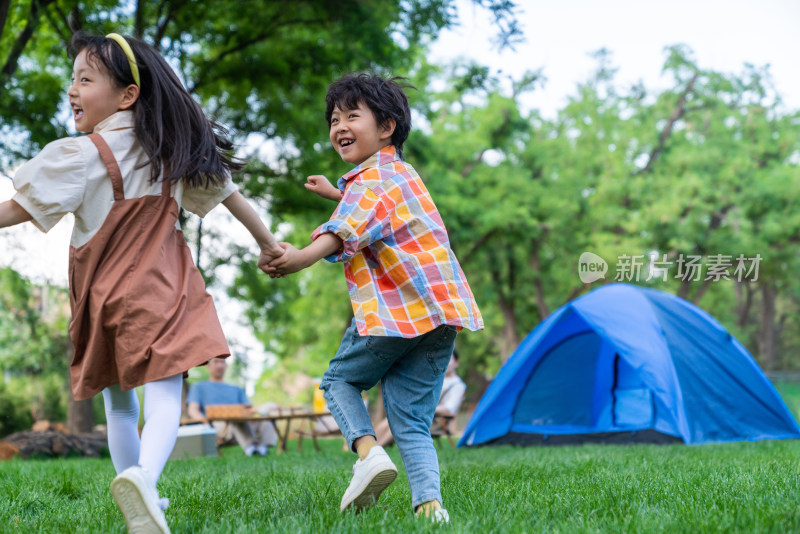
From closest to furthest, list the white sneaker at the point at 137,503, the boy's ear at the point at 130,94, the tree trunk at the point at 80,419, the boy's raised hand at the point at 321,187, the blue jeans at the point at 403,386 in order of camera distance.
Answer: the white sneaker at the point at 137,503, the boy's ear at the point at 130,94, the blue jeans at the point at 403,386, the boy's raised hand at the point at 321,187, the tree trunk at the point at 80,419

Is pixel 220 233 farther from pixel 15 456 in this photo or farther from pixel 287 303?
pixel 15 456

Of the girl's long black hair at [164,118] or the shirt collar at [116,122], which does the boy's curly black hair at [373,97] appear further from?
the shirt collar at [116,122]

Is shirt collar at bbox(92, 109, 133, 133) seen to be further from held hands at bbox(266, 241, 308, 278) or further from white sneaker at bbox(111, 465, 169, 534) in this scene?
white sneaker at bbox(111, 465, 169, 534)

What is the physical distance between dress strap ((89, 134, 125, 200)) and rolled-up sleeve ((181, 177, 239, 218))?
0.81ft

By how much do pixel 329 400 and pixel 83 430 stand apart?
9.20m

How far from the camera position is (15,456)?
844 centimetres

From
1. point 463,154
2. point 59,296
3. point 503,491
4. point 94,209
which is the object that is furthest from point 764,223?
point 94,209

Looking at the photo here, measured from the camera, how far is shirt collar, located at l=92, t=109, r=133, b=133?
7.80 feet

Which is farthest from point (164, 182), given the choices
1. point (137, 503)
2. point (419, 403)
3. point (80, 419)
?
point (80, 419)

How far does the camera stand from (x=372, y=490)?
2.57m

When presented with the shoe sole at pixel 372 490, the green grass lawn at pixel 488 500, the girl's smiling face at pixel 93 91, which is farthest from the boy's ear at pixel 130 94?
the shoe sole at pixel 372 490

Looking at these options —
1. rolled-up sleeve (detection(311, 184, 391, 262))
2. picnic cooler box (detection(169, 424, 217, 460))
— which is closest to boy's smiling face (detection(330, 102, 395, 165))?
rolled-up sleeve (detection(311, 184, 391, 262))

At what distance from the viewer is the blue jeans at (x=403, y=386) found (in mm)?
2570
